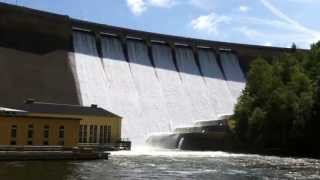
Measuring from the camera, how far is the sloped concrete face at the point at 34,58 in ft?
219

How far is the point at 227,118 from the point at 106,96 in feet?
45.0

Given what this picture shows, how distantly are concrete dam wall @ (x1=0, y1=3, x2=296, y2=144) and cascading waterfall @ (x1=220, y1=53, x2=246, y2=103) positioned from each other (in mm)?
151

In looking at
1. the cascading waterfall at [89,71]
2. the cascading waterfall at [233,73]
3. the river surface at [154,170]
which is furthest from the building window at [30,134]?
the cascading waterfall at [233,73]

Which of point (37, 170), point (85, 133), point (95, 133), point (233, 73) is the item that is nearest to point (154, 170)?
point (37, 170)

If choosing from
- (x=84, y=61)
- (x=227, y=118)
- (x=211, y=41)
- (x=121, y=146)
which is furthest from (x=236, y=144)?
(x=211, y=41)

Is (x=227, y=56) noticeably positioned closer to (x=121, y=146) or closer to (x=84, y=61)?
(x=84, y=61)

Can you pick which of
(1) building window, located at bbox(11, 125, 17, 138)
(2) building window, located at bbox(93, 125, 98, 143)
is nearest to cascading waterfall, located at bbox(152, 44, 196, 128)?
(2) building window, located at bbox(93, 125, 98, 143)

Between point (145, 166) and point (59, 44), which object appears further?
point (59, 44)

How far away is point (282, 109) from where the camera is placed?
6047cm

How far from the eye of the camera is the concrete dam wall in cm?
6900

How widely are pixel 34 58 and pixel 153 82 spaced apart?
54.0 feet

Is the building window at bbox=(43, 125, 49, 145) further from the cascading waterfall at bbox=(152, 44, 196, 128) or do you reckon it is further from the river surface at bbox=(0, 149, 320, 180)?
the cascading waterfall at bbox=(152, 44, 196, 128)

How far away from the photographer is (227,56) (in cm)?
9219

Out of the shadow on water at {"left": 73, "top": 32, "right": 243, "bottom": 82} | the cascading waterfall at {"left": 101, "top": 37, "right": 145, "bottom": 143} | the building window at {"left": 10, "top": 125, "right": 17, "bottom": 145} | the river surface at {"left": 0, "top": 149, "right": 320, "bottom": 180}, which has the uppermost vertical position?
the shadow on water at {"left": 73, "top": 32, "right": 243, "bottom": 82}
